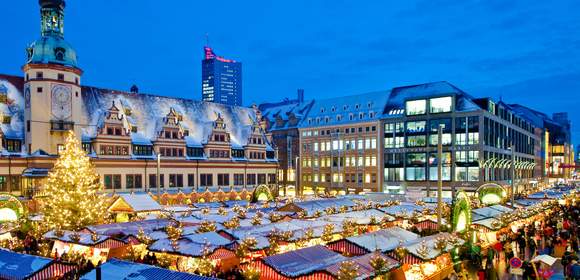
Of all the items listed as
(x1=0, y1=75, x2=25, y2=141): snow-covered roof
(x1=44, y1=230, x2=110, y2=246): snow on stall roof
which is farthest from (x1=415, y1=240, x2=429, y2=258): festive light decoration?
(x1=0, y1=75, x2=25, y2=141): snow-covered roof

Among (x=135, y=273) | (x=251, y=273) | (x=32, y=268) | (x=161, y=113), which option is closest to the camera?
(x=135, y=273)

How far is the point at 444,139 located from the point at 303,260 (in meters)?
64.4

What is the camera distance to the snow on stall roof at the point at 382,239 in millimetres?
21375

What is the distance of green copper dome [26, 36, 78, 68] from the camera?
1976 inches

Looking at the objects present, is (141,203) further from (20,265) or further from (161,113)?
(161,113)

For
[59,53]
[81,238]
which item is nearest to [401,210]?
[81,238]

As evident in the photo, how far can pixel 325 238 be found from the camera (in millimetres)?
25500

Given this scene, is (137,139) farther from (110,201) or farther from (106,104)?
(110,201)

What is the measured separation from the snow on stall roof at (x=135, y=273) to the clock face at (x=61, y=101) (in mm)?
39413

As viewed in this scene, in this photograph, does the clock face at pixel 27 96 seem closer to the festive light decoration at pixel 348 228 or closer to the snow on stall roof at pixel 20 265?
the snow on stall roof at pixel 20 265

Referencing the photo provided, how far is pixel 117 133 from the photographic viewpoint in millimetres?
56531

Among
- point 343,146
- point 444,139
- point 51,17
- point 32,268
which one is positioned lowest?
point 32,268

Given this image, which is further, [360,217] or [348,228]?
[360,217]

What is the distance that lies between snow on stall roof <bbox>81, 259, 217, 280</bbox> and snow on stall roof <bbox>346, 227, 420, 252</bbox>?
343 inches
